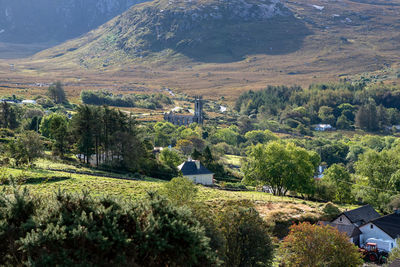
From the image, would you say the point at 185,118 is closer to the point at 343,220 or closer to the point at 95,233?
the point at 343,220

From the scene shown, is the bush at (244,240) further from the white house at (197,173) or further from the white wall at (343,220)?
the white house at (197,173)

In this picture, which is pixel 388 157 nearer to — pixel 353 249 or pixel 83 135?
pixel 353 249

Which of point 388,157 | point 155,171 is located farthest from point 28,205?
point 388,157

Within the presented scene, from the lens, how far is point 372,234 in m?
39.3

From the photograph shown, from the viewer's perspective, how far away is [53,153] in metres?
60.4

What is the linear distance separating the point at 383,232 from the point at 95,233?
29732mm

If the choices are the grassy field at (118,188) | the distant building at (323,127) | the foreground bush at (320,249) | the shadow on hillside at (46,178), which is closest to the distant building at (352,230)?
the grassy field at (118,188)

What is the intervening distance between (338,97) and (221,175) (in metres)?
137

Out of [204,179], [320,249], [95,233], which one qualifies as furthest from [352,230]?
[95,233]

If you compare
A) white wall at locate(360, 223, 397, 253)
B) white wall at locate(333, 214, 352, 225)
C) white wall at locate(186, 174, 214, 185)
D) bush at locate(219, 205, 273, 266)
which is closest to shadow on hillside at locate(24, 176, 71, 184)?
white wall at locate(186, 174, 214, 185)

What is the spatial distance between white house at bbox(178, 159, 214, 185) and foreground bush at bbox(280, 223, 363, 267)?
3402cm

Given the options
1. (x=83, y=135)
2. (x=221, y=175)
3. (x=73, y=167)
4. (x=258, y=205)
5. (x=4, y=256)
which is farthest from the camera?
(x=221, y=175)

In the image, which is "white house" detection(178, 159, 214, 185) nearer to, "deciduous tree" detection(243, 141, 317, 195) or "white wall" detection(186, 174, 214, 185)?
"white wall" detection(186, 174, 214, 185)

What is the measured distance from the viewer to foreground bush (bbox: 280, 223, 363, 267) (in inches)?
1093
